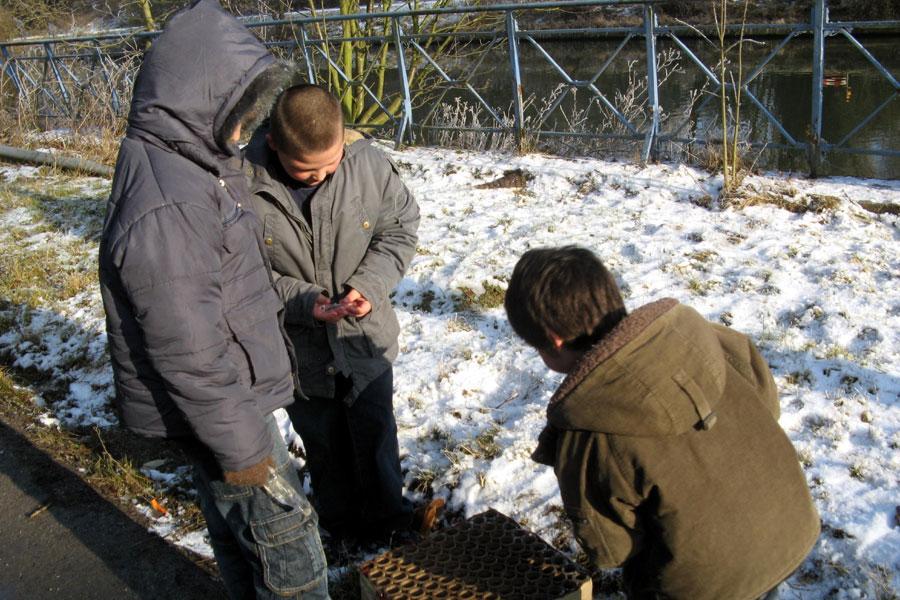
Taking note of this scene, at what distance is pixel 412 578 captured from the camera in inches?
93.2

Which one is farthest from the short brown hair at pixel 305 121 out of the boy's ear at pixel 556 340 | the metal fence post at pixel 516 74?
the metal fence post at pixel 516 74

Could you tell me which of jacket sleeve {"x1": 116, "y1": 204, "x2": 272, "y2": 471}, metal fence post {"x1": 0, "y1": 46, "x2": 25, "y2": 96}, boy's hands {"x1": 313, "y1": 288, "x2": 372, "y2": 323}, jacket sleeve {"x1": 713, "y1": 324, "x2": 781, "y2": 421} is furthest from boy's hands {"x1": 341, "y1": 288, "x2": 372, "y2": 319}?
metal fence post {"x1": 0, "y1": 46, "x2": 25, "y2": 96}

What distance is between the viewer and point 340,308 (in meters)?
2.50

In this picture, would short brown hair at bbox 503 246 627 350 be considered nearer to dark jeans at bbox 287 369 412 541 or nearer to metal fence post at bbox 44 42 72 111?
dark jeans at bbox 287 369 412 541

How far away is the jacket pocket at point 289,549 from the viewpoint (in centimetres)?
210

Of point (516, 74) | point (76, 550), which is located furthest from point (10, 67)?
point (76, 550)

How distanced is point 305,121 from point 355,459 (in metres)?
1.25

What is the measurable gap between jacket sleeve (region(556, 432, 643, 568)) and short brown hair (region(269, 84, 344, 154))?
1.15 meters

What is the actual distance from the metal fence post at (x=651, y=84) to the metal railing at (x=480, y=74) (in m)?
0.01

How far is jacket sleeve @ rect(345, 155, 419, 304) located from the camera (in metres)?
2.64

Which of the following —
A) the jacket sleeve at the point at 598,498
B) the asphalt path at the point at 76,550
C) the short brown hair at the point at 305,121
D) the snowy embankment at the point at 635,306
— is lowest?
the asphalt path at the point at 76,550

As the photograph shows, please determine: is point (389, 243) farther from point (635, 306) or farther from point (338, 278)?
point (635, 306)

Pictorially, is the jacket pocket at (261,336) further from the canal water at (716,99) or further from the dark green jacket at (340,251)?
the canal water at (716,99)

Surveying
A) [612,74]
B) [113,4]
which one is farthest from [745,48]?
[113,4]
